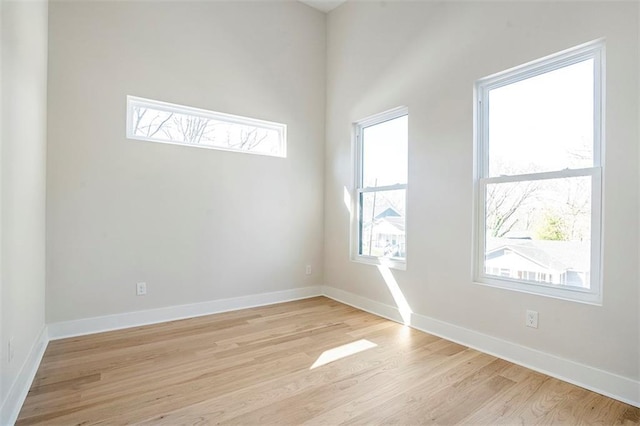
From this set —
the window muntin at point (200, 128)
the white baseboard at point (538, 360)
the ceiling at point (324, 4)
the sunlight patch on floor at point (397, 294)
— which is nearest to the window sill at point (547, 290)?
the white baseboard at point (538, 360)

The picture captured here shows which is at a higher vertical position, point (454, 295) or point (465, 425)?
point (454, 295)

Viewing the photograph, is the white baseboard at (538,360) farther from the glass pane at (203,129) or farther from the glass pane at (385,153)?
the glass pane at (203,129)

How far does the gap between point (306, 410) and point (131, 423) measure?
3.01ft

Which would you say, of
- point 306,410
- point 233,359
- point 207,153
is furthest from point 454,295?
point 207,153

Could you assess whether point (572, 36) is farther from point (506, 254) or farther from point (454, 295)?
point (454, 295)

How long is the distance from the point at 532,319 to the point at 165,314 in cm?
327

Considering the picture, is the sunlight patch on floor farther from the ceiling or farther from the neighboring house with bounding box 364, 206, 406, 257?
the ceiling

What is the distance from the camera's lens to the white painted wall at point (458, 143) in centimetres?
207

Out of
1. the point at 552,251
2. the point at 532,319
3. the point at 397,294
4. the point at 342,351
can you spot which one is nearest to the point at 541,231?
the point at 552,251

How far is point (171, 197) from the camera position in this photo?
348 cm

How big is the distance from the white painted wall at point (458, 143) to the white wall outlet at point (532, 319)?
42 millimetres

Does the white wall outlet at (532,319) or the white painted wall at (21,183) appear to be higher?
the white painted wall at (21,183)

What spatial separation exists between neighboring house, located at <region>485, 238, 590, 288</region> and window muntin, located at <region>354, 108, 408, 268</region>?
0.97 metres

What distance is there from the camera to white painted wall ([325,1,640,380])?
207 cm
